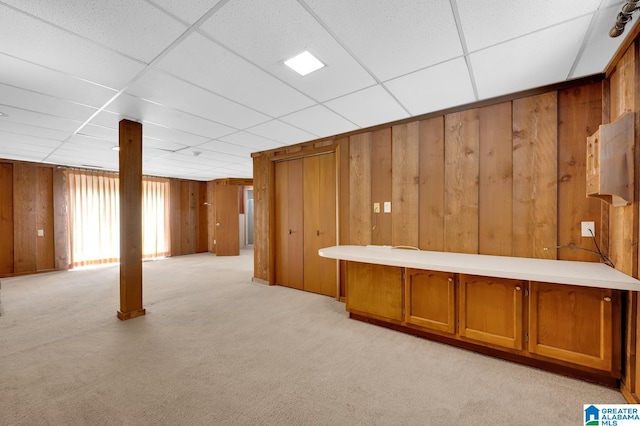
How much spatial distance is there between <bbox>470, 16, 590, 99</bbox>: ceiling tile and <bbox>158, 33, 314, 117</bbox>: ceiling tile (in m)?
1.58

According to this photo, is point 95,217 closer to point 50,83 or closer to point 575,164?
point 50,83

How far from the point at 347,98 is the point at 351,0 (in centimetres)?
125

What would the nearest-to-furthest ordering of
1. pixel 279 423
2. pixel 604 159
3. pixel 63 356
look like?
pixel 279 423, pixel 604 159, pixel 63 356

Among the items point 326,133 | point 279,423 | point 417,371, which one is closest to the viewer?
point 279,423

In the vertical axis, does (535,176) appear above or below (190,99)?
below

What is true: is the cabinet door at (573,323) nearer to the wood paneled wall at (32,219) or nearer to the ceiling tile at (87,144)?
the ceiling tile at (87,144)

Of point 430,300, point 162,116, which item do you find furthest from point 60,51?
point 430,300

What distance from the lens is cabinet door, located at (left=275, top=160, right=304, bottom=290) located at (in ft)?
15.5

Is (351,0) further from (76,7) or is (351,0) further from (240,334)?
(240,334)

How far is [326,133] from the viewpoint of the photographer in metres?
3.93

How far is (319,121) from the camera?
338cm

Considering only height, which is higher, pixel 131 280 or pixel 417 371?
pixel 131 280

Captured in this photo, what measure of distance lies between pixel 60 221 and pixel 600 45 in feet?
30.8

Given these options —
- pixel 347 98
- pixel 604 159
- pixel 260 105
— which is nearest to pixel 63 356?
pixel 260 105
